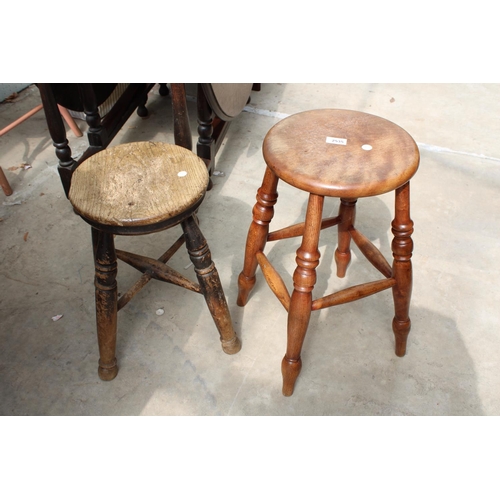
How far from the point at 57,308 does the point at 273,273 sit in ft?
3.36

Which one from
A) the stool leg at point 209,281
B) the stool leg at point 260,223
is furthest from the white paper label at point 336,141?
the stool leg at point 209,281

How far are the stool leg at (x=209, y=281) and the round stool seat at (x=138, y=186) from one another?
12 centimetres

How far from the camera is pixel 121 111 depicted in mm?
2812

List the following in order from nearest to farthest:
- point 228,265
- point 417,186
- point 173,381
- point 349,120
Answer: point 349,120
point 173,381
point 228,265
point 417,186

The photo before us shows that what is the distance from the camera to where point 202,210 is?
2.68m

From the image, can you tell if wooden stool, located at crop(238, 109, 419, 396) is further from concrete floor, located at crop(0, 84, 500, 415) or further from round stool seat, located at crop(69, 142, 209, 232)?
round stool seat, located at crop(69, 142, 209, 232)

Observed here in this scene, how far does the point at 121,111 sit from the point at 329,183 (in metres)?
1.87

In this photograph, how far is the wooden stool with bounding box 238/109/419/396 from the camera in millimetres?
1388

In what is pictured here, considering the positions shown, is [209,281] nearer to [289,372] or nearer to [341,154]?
[289,372]

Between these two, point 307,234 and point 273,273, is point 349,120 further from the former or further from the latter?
point 273,273

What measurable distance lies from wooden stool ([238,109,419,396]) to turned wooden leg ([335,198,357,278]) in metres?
0.02

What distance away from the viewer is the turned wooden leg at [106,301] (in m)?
1.57

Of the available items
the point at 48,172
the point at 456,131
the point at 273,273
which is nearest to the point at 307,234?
the point at 273,273

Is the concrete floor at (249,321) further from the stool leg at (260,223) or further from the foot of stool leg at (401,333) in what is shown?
the stool leg at (260,223)
